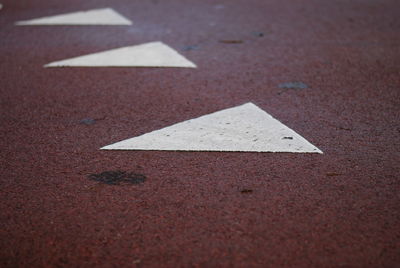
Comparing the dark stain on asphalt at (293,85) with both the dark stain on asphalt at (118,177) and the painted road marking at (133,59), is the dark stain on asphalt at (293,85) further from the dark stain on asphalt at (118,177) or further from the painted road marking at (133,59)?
the dark stain on asphalt at (118,177)

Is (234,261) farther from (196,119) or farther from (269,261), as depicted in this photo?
(196,119)

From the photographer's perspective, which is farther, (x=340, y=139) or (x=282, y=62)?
(x=282, y=62)

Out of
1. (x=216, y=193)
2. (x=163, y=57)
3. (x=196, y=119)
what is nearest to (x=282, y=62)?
(x=163, y=57)

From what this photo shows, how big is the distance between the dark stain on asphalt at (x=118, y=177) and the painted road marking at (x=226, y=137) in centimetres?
29

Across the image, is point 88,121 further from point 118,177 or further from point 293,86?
point 293,86

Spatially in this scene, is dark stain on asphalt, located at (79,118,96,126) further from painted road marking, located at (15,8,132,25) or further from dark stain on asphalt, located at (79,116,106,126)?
painted road marking, located at (15,8,132,25)

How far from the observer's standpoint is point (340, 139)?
298cm

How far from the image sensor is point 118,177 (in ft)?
8.48

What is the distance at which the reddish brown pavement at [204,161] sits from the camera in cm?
204

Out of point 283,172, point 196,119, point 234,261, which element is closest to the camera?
point 234,261

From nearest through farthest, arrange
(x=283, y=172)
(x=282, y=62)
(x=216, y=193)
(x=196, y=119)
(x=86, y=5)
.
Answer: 1. (x=216, y=193)
2. (x=283, y=172)
3. (x=196, y=119)
4. (x=282, y=62)
5. (x=86, y=5)

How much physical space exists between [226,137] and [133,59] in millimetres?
1846

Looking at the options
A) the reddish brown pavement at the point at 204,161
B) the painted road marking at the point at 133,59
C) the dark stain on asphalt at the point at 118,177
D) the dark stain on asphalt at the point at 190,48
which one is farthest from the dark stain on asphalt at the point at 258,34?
the dark stain on asphalt at the point at 118,177

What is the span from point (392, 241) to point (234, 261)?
64cm
